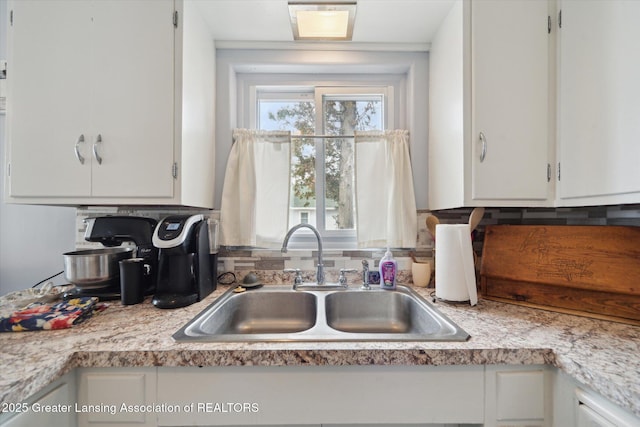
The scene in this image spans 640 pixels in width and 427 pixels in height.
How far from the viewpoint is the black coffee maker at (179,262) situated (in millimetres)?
989

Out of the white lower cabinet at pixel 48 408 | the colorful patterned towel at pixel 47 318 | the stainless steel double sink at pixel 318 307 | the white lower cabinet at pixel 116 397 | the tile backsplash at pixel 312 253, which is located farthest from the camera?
the tile backsplash at pixel 312 253

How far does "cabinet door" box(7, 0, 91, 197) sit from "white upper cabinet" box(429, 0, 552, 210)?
5.14 feet

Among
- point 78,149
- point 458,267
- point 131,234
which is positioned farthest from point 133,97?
point 458,267

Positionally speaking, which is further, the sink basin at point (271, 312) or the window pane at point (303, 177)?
the window pane at point (303, 177)

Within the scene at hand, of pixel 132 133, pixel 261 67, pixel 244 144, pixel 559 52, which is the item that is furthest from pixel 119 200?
pixel 559 52

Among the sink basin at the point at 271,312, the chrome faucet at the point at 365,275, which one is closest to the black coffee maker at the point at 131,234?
the sink basin at the point at 271,312

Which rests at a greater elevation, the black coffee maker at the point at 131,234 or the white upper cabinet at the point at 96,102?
the white upper cabinet at the point at 96,102

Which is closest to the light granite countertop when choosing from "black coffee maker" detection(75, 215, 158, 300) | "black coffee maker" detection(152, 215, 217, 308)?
"black coffee maker" detection(152, 215, 217, 308)

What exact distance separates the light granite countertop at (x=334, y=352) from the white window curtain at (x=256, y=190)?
629mm

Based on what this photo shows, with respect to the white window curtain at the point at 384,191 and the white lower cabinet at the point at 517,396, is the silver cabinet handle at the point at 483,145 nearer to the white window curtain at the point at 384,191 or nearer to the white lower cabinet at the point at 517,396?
the white window curtain at the point at 384,191

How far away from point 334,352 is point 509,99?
1.16 meters

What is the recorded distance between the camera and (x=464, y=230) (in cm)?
102

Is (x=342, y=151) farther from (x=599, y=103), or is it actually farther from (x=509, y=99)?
(x=599, y=103)

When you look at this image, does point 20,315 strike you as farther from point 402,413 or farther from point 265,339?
point 402,413
